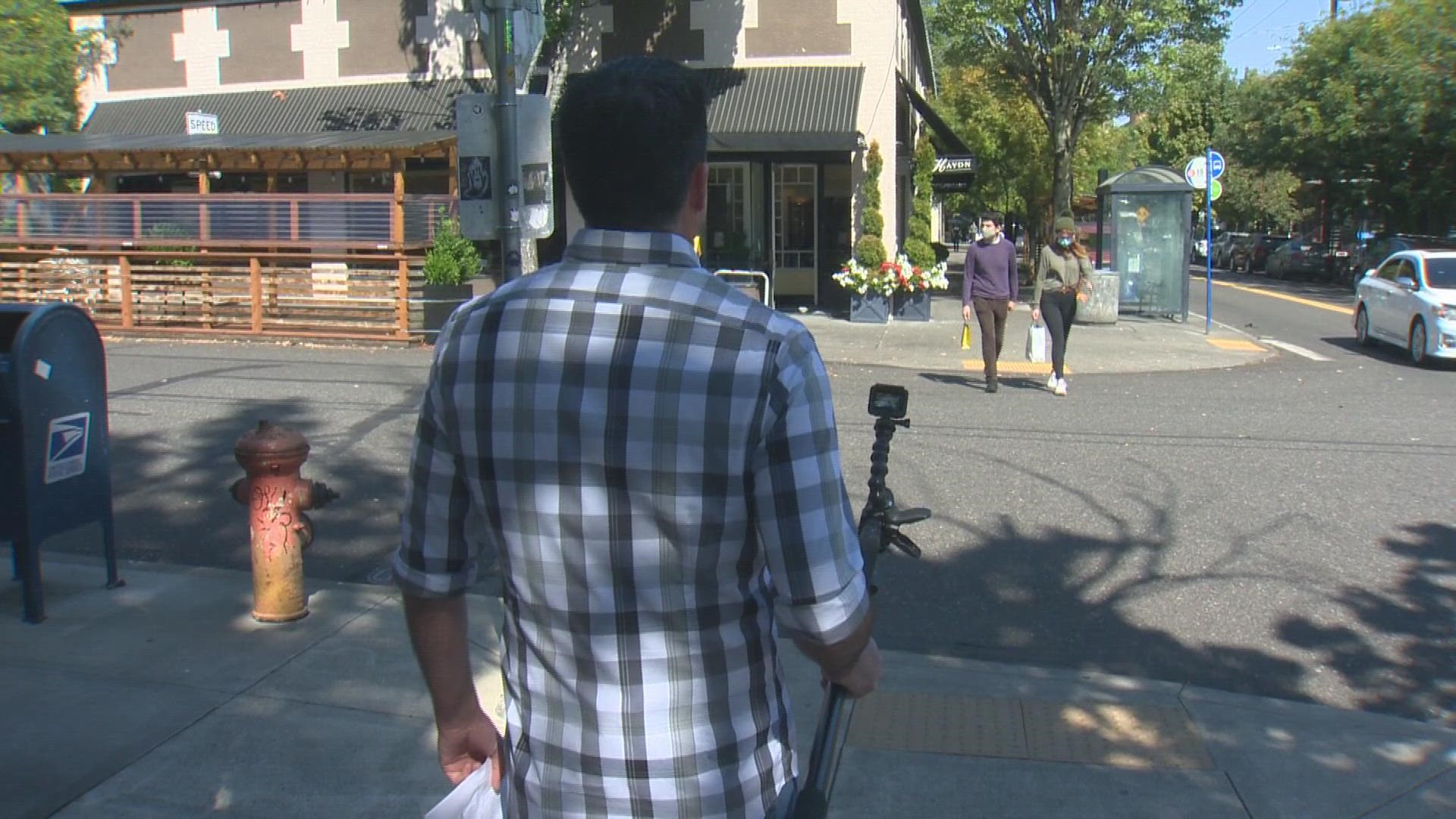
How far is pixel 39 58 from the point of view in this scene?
20922 mm

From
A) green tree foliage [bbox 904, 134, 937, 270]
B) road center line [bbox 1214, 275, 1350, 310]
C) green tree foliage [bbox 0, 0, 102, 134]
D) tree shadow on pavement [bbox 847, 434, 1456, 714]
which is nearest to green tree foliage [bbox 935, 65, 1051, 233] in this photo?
road center line [bbox 1214, 275, 1350, 310]

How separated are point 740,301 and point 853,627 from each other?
53cm

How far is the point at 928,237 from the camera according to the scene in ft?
66.6

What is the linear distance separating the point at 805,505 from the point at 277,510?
4.11 metres

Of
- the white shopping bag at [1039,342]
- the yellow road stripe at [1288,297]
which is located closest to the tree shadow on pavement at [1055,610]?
the white shopping bag at [1039,342]

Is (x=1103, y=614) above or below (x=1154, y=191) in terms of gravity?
below

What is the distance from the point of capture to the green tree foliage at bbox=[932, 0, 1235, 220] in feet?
75.2

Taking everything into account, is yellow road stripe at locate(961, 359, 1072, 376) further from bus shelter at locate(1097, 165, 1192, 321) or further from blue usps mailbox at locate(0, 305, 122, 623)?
blue usps mailbox at locate(0, 305, 122, 623)

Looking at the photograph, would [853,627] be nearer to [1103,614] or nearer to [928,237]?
[1103,614]

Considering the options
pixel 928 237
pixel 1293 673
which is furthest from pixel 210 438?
pixel 928 237

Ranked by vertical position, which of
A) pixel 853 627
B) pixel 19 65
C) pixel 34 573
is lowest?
pixel 34 573

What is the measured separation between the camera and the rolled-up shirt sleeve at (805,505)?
1840 mm

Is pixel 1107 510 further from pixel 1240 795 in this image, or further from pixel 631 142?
pixel 631 142

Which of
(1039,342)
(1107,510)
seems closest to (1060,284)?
(1039,342)
